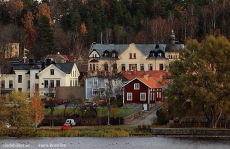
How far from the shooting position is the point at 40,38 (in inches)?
4855

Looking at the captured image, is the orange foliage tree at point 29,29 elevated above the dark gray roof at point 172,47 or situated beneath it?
elevated above

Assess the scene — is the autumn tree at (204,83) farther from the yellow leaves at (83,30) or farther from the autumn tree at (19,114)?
the yellow leaves at (83,30)

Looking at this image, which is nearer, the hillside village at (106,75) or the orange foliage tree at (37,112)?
the orange foliage tree at (37,112)

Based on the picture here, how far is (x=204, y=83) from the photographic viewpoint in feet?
234

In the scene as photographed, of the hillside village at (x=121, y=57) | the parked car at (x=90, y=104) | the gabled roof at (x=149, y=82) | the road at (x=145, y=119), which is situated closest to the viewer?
the hillside village at (x=121, y=57)

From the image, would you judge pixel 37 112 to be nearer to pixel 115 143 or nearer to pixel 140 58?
pixel 115 143

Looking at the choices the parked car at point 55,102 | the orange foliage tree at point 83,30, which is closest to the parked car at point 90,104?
the parked car at point 55,102

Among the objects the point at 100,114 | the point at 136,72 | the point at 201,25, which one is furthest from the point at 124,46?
the point at 100,114

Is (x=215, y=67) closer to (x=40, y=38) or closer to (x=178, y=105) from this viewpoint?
(x=178, y=105)

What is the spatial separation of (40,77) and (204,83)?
29941 millimetres

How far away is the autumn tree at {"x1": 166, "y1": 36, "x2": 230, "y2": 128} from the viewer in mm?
70188

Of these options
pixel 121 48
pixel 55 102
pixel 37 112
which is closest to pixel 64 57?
pixel 121 48

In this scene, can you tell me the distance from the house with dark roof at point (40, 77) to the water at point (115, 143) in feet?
91.3

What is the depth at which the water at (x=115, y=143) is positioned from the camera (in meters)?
63.3
